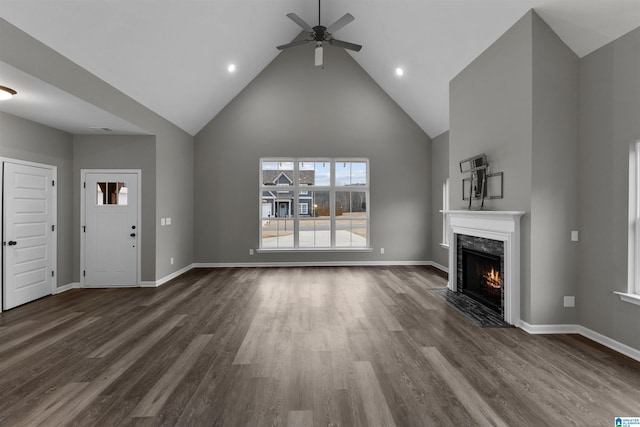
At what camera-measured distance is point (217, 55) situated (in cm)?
540

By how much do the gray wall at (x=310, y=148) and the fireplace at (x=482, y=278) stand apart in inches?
104

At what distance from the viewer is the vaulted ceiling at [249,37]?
3143 millimetres

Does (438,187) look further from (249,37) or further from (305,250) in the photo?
(249,37)

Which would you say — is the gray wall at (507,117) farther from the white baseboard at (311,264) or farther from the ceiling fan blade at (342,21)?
the white baseboard at (311,264)

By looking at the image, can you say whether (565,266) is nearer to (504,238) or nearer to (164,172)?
(504,238)

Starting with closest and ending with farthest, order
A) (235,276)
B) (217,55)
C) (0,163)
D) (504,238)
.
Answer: (504,238) < (0,163) < (217,55) < (235,276)

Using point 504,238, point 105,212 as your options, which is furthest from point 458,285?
point 105,212

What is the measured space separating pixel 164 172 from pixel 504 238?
217 inches

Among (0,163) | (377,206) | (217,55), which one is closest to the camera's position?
(0,163)

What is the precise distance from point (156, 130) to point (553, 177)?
227 inches

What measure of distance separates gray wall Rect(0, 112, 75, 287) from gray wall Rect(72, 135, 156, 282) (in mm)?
85

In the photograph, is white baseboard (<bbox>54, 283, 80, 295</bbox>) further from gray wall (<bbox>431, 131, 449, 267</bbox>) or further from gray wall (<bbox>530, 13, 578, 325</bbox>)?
gray wall (<bbox>431, 131, 449, 267</bbox>)

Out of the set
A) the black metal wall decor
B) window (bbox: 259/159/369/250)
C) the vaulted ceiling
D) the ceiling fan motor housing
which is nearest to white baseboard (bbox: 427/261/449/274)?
window (bbox: 259/159/369/250)

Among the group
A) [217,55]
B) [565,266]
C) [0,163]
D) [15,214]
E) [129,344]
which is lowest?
[129,344]
